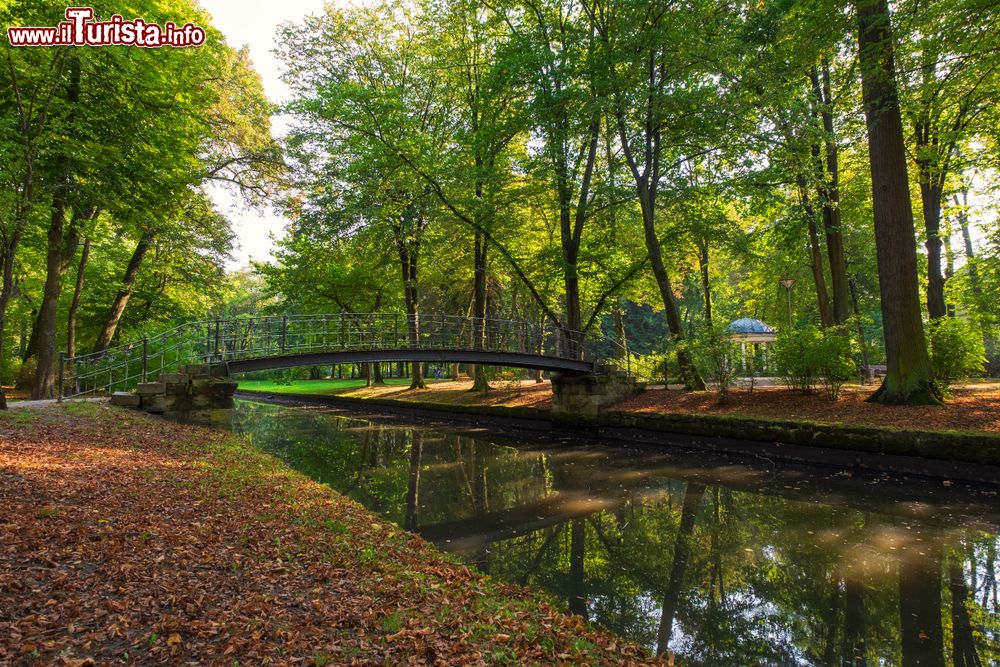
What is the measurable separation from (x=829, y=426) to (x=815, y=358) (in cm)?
228

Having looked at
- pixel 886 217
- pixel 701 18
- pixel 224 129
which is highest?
pixel 701 18

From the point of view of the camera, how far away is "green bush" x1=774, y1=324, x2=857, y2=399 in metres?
13.1

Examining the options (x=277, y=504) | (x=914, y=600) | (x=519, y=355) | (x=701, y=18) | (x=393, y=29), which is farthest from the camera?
(x=393, y=29)

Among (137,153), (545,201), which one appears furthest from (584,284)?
(137,153)

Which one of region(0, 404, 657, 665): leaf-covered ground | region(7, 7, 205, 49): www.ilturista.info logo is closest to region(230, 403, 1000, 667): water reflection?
region(0, 404, 657, 665): leaf-covered ground

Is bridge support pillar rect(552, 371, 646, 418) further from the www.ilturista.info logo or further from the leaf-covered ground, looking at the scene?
the www.ilturista.info logo

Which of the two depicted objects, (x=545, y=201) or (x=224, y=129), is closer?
(x=224, y=129)

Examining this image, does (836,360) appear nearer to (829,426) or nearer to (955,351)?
(829,426)

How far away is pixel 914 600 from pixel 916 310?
8801 millimetres

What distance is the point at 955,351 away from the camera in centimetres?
1257

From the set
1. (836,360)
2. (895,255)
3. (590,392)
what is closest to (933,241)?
(895,255)

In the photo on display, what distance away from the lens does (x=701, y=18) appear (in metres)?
15.2

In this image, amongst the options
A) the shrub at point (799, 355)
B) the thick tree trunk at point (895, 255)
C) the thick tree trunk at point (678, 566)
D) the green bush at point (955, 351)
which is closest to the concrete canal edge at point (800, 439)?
the thick tree trunk at point (895, 255)

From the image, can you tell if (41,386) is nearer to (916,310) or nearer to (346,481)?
(346,481)
